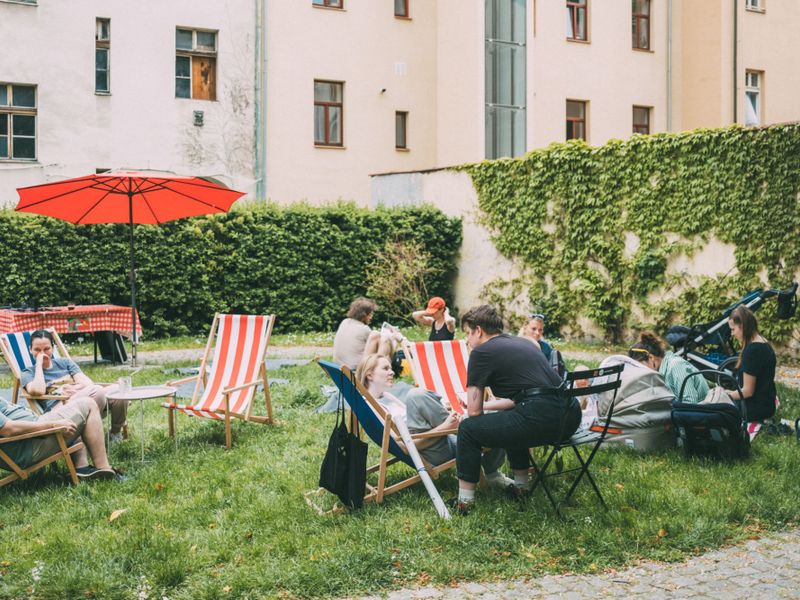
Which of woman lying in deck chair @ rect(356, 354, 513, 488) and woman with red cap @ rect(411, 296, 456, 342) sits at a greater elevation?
woman with red cap @ rect(411, 296, 456, 342)

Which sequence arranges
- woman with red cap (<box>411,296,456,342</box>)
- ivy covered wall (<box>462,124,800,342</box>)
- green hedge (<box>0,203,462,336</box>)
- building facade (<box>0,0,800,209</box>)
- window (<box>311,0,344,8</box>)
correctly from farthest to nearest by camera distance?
window (<box>311,0,344,8</box>) → building facade (<box>0,0,800,209</box>) → green hedge (<box>0,203,462,336</box>) → ivy covered wall (<box>462,124,800,342</box>) → woman with red cap (<box>411,296,456,342</box>)

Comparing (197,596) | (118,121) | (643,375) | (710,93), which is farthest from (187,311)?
(710,93)

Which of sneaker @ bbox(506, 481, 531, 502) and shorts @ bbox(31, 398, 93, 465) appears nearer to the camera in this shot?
sneaker @ bbox(506, 481, 531, 502)

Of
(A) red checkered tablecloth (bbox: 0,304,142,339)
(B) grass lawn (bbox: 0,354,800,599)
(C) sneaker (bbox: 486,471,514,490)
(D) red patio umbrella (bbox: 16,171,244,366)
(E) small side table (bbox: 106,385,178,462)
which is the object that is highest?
(D) red patio umbrella (bbox: 16,171,244,366)

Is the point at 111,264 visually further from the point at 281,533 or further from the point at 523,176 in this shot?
the point at 281,533

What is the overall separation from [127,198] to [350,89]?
11876 millimetres

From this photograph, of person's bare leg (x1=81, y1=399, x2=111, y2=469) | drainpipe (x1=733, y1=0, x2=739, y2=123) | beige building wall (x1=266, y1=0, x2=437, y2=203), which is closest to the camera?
person's bare leg (x1=81, y1=399, x2=111, y2=469)

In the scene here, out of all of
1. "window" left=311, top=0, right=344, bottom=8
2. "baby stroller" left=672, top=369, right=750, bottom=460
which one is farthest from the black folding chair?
"window" left=311, top=0, right=344, bottom=8

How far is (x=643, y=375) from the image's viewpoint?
698 cm

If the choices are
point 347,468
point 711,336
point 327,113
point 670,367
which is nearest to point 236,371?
point 347,468

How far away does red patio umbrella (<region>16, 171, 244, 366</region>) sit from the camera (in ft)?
35.0

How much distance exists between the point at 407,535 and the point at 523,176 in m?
12.3

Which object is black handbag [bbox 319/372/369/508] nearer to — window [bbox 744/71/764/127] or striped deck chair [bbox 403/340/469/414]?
striped deck chair [bbox 403/340/469/414]

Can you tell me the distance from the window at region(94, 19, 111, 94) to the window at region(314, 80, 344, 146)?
17.2 feet
